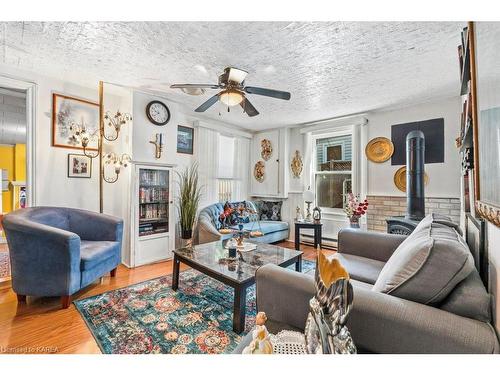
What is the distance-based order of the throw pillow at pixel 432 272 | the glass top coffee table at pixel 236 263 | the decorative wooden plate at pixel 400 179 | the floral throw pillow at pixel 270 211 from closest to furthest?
1. the throw pillow at pixel 432 272
2. the glass top coffee table at pixel 236 263
3. the decorative wooden plate at pixel 400 179
4. the floral throw pillow at pixel 270 211

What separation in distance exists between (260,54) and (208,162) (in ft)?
7.96

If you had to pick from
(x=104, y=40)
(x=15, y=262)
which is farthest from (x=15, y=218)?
(x=104, y=40)

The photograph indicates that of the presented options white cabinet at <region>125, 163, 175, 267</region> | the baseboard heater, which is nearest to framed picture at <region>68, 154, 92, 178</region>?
white cabinet at <region>125, 163, 175, 267</region>

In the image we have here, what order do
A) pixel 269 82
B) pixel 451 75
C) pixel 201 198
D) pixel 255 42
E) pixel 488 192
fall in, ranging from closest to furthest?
pixel 488 192
pixel 255 42
pixel 451 75
pixel 269 82
pixel 201 198

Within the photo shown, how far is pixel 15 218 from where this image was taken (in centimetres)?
208

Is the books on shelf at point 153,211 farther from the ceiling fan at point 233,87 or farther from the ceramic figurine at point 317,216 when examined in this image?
the ceramic figurine at point 317,216

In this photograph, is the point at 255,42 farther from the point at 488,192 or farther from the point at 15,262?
the point at 15,262

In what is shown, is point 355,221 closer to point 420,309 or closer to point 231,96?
point 231,96

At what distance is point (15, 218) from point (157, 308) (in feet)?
4.99

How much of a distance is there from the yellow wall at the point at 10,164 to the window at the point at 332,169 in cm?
662

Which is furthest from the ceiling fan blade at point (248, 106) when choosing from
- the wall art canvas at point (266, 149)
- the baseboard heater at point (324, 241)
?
the baseboard heater at point (324, 241)

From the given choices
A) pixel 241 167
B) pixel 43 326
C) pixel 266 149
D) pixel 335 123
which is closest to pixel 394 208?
pixel 335 123

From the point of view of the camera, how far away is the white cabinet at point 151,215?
3131mm
